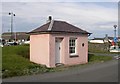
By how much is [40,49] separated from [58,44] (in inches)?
61.7

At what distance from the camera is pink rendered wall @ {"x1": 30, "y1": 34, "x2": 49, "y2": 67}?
65.6 ft

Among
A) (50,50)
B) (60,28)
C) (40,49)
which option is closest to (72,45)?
(60,28)

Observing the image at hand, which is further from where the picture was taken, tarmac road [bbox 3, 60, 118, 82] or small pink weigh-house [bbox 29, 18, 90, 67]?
small pink weigh-house [bbox 29, 18, 90, 67]

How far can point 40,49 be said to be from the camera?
20734 mm

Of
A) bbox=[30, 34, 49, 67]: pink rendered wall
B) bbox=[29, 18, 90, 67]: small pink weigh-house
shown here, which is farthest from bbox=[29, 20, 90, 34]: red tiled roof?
bbox=[30, 34, 49, 67]: pink rendered wall

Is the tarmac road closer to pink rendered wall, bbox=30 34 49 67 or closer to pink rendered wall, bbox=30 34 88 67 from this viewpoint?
pink rendered wall, bbox=30 34 88 67

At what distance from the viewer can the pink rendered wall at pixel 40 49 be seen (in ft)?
65.6

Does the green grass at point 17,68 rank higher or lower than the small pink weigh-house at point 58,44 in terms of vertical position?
lower

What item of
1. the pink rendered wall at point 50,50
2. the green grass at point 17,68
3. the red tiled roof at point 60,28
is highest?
the red tiled roof at point 60,28

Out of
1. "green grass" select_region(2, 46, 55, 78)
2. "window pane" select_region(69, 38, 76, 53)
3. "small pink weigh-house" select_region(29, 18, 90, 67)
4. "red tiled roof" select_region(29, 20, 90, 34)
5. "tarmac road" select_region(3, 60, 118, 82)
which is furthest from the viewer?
"window pane" select_region(69, 38, 76, 53)

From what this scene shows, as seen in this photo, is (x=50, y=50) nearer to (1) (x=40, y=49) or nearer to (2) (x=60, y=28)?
(1) (x=40, y=49)

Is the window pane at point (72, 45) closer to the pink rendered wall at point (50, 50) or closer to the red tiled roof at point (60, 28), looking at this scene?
the pink rendered wall at point (50, 50)

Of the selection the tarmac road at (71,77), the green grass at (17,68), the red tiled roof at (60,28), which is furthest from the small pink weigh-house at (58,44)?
the tarmac road at (71,77)

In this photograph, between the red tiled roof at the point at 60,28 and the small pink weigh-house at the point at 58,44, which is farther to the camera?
the red tiled roof at the point at 60,28
